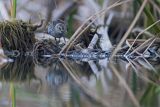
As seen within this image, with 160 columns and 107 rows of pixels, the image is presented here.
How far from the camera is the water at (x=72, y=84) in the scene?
1431 millimetres

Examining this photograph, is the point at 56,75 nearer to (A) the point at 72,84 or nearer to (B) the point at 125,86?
(A) the point at 72,84

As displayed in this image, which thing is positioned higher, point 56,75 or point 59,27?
point 59,27

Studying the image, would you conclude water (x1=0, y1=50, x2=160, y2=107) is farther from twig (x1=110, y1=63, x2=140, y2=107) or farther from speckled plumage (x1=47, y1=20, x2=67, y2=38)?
speckled plumage (x1=47, y1=20, x2=67, y2=38)

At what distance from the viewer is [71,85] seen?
178 centimetres

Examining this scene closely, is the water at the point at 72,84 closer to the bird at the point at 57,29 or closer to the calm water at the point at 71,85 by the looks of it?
the calm water at the point at 71,85

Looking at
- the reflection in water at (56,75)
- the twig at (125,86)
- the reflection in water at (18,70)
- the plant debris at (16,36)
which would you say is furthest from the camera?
the plant debris at (16,36)

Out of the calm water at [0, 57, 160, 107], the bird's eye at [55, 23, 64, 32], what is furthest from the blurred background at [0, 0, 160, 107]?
the bird's eye at [55, 23, 64, 32]

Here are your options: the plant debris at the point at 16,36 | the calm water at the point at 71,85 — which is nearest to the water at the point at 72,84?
the calm water at the point at 71,85

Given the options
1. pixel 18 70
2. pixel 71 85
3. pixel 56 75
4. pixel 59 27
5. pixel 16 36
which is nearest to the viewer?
pixel 71 85

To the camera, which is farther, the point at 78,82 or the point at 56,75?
the point at 56,75

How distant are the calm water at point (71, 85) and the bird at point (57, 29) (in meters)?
0.36

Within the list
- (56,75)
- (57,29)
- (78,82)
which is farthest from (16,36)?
(78,82)

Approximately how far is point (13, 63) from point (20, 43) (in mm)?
→ 364

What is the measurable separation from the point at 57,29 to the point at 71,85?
1.23 metres
